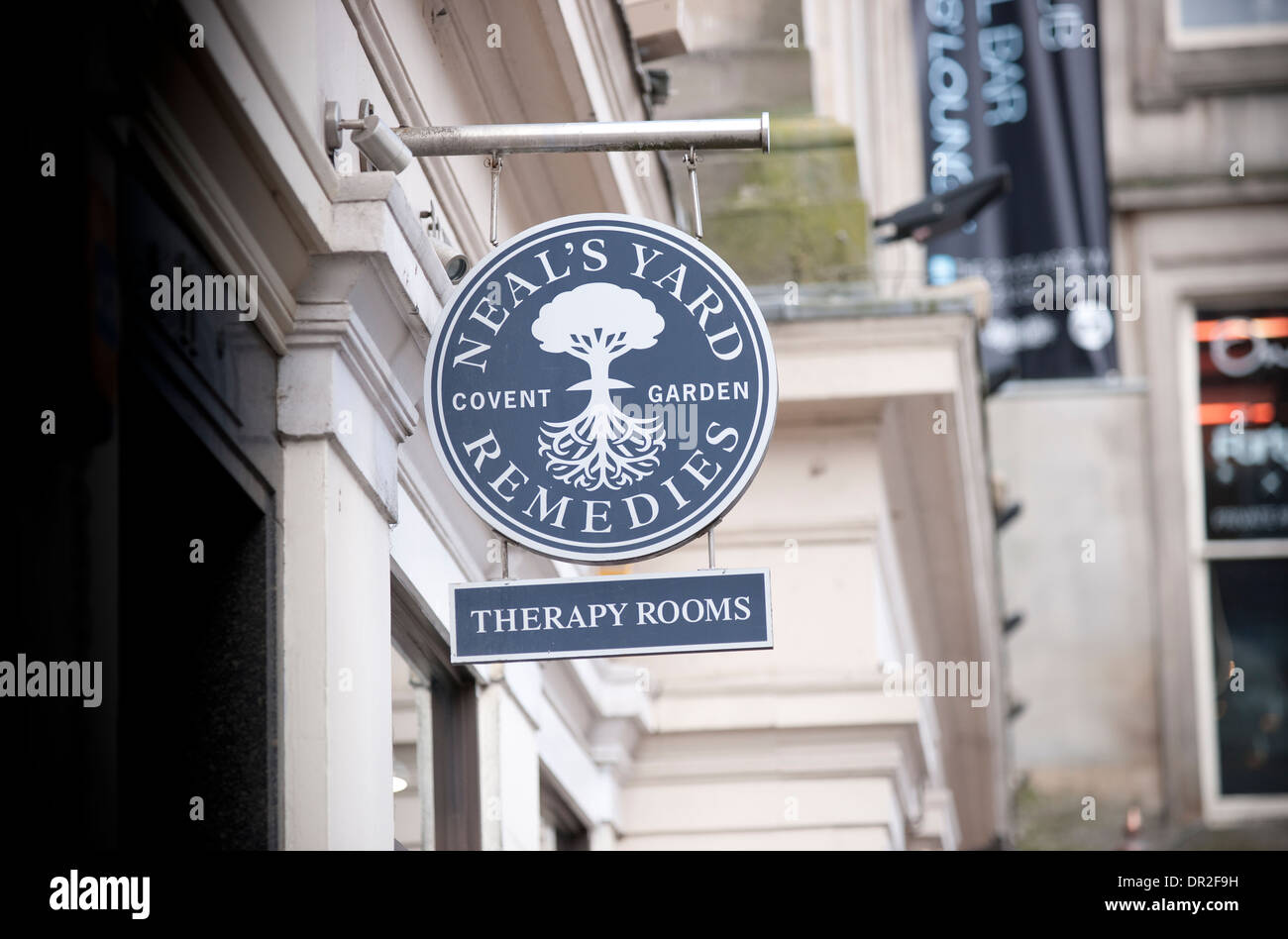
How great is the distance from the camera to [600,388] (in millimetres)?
6039

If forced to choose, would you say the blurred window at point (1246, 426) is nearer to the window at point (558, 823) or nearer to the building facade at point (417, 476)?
the building facade at point (417, 476)

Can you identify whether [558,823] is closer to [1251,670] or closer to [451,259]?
[451,259]

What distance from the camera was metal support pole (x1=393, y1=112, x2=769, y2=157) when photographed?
6367mm

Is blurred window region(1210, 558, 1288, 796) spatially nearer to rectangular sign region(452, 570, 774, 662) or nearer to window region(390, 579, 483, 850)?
window region(390, 579, 483, 850)

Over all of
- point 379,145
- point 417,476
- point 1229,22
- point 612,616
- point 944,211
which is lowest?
point 612,616

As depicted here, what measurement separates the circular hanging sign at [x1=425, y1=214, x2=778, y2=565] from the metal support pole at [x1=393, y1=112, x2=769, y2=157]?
0.35 m

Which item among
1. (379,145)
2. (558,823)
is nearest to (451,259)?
(379,145)

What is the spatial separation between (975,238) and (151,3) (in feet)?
64.4

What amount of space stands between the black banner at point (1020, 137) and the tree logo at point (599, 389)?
17.9 meters

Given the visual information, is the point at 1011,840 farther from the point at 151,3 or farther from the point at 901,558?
the point at 151,3

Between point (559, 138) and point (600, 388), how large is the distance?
2.61ft

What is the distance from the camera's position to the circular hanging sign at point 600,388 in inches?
234

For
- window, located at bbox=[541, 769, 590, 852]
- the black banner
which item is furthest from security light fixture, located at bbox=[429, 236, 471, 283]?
the black banner
